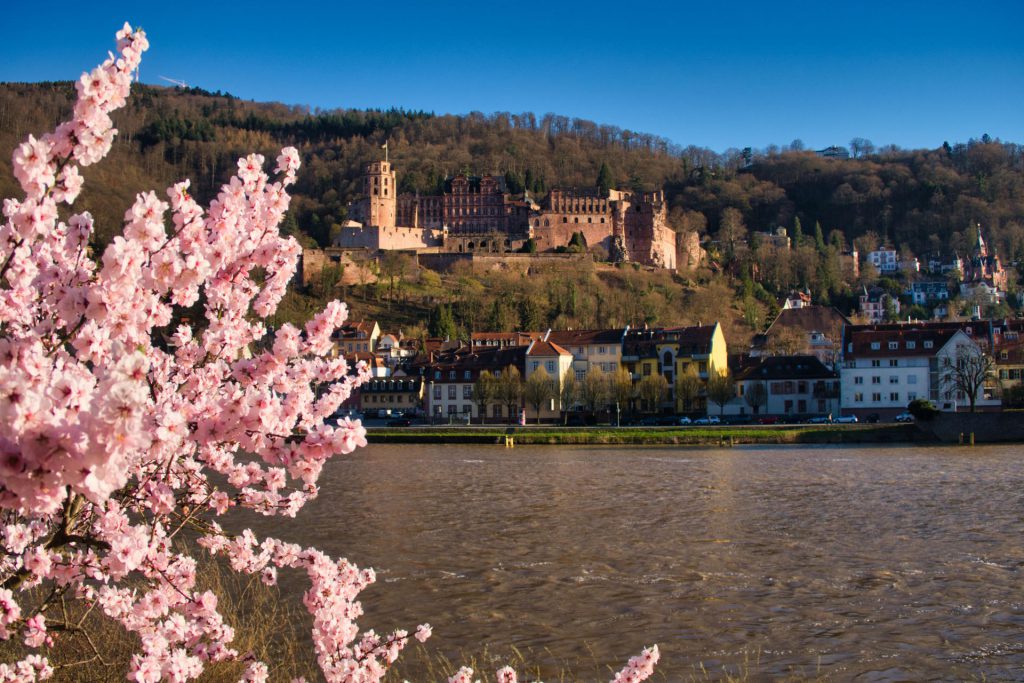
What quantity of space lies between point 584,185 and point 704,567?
445 feet

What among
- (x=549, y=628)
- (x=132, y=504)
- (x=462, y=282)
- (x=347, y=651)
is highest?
(x=462, y=282)

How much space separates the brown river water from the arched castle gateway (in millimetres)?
85590

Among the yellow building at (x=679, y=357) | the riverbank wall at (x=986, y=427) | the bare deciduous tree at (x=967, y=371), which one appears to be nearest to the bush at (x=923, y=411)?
the riverbank wall at (x=986, y=427)

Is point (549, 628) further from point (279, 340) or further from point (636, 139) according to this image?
point (636, 139)

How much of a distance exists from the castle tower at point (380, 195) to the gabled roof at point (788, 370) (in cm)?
6243

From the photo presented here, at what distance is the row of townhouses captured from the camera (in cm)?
5444

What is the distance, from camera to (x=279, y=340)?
5.22 m

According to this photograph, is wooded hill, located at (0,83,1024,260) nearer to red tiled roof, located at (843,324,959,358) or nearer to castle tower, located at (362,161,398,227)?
castle tower, located at (362,161,398,227)

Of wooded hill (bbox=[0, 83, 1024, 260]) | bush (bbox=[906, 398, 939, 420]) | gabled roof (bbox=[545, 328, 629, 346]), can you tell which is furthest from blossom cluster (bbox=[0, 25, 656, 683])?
wooded hill (bbox=[0, 83, 1024, 260])

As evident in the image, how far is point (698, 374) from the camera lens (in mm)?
60469

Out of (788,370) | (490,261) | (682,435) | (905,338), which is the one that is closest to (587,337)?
(788,370)

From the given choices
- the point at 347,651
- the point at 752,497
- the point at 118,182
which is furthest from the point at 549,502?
the point at 118,182

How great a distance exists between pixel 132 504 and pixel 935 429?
42.7 m

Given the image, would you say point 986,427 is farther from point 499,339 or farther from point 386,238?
point 386,238
